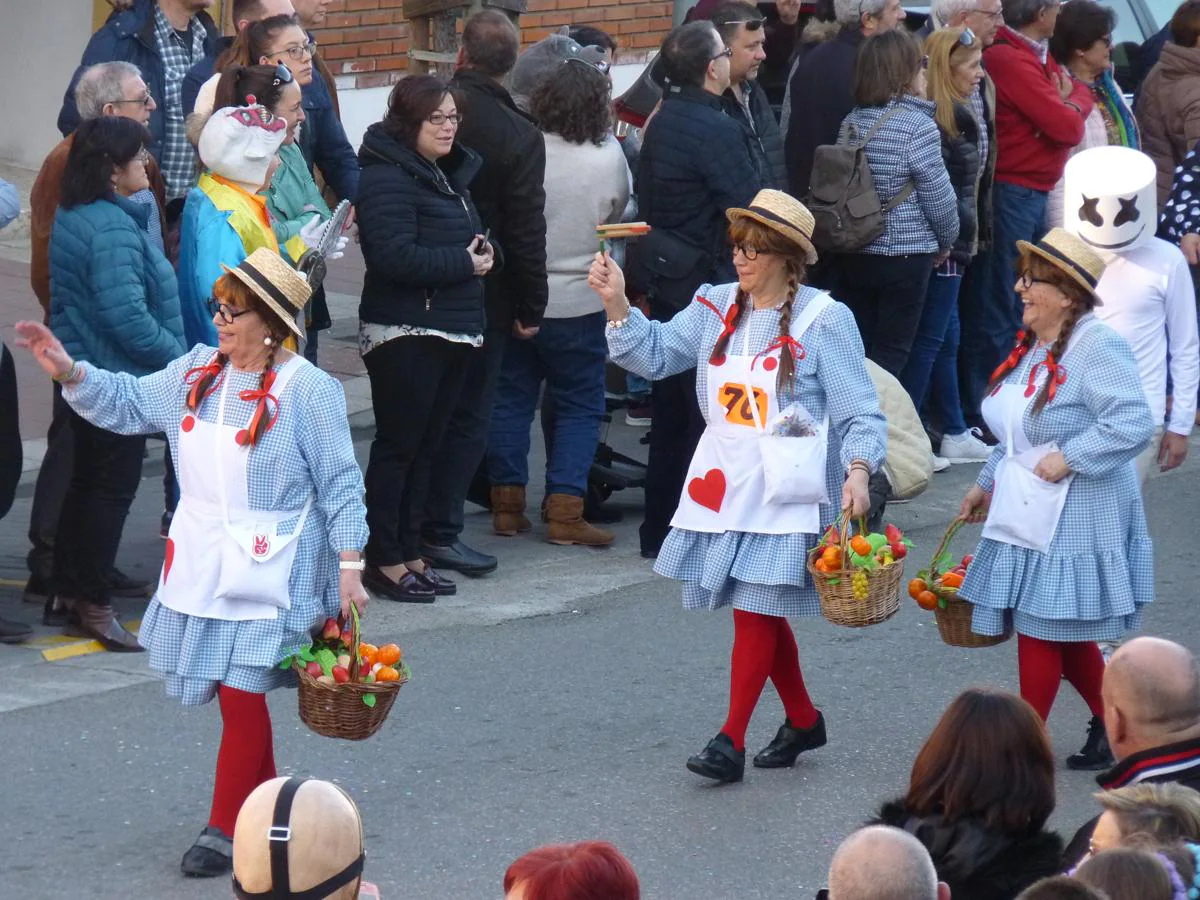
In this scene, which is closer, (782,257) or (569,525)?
(782,257)

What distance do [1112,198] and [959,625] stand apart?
162 centimetres

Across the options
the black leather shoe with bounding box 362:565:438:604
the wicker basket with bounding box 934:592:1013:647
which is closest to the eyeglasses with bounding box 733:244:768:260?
the wicker basket with bounding box 934:592:1013:647

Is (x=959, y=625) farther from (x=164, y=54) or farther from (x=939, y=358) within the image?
(x=164, y=54)

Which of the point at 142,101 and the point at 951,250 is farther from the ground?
the point at 142,101

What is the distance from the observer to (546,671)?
7.18 m

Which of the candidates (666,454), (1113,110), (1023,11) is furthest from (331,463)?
(1113,110)

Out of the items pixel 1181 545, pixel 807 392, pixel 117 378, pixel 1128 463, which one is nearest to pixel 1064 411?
pixel 1128 463

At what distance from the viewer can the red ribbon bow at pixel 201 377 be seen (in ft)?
18.0

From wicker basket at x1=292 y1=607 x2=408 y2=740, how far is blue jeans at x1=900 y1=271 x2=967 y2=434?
5.19 meters

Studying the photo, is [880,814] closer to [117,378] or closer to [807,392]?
[807,392]

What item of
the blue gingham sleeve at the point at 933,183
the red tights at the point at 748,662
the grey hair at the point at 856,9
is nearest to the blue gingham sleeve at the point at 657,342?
the red tights at the point at 748,662

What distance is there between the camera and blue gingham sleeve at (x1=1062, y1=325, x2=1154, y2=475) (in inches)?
233

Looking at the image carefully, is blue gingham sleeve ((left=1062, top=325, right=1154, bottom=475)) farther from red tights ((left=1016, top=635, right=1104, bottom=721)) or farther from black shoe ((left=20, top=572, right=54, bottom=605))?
black shoe ((left=20, top=572, right=54, bottom=605))

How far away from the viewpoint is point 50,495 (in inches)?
294
